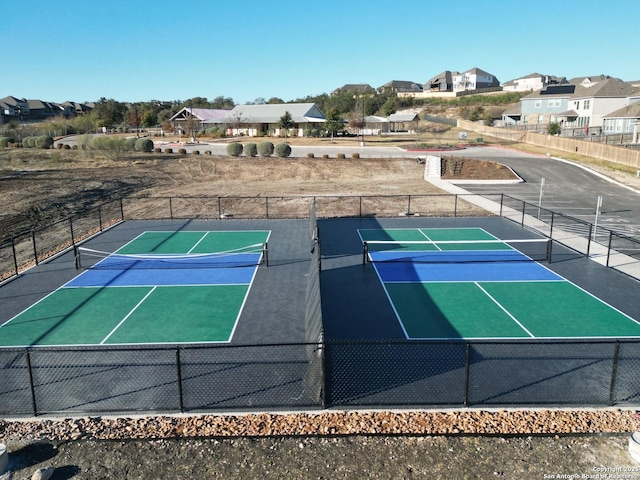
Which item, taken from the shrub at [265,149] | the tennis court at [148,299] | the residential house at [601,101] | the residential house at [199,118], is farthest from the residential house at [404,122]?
the tennis court at [148,299]

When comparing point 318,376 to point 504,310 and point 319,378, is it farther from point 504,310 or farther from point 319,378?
point 504,310

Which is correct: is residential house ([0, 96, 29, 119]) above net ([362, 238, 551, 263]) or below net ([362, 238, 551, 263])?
above

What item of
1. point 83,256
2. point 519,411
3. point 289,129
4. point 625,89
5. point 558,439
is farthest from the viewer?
point 289,129

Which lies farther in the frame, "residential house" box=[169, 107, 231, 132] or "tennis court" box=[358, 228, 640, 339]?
"residential house" box=[169, 107, 231, 132]

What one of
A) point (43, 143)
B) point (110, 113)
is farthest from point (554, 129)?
point (110, 113)

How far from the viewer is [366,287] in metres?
17.4

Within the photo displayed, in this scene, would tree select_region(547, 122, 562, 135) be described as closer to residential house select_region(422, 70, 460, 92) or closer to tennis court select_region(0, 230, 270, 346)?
tennis court select_region(0, 230, 270, 346)

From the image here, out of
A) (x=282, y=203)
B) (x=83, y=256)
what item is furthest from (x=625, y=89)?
(x=83, y=256)

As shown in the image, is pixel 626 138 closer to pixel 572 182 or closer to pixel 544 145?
pixel 544 145

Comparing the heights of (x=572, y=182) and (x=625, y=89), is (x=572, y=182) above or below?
below

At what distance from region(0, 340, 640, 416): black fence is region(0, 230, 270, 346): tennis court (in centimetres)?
116

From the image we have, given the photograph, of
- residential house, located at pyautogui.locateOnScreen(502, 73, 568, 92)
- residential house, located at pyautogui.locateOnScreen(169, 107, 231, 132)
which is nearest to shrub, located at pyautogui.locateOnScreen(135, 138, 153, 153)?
residential house, located at pyautogui.locateOnScreen(169, 107, 231, 132)

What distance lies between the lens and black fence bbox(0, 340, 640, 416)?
403 inches

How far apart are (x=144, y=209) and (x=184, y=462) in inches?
1016
